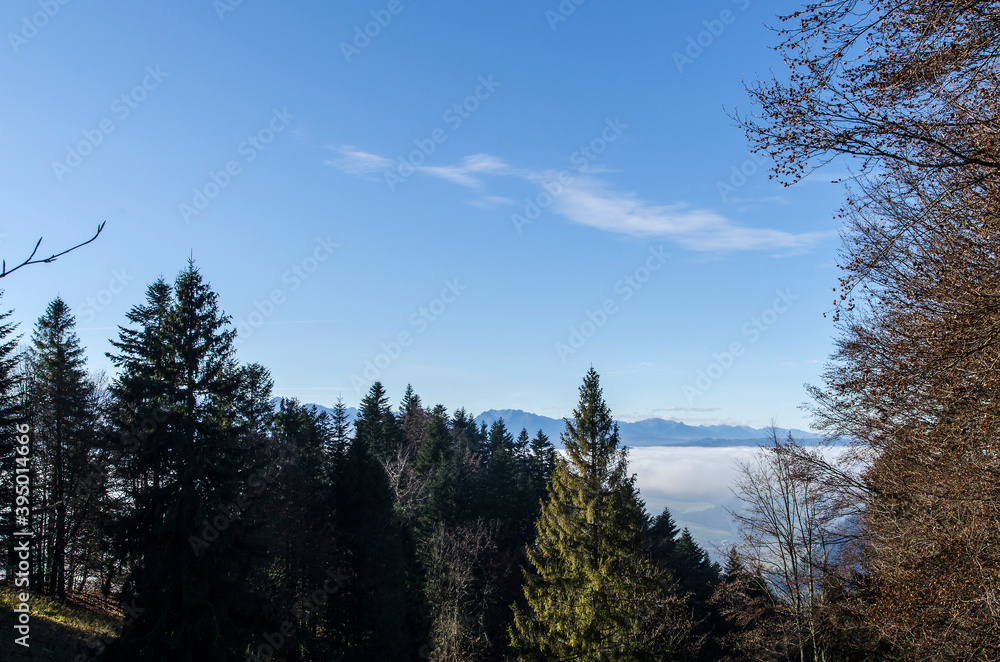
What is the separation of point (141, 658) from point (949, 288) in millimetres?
18164

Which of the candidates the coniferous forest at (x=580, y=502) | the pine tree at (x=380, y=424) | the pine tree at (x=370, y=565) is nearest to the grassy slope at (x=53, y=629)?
the coniferous forest at (x=580, y=502)

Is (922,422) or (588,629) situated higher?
(922,422)

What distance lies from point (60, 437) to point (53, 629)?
28.2 ft

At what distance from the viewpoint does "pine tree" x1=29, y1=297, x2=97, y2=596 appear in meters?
23.6

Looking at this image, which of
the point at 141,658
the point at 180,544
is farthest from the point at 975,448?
the point at 141,658

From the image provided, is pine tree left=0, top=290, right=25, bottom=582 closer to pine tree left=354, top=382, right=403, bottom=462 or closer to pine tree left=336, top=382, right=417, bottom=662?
pine tree left=336, top=382, right=417, bottom=662

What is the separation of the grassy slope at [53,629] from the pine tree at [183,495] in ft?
6.11

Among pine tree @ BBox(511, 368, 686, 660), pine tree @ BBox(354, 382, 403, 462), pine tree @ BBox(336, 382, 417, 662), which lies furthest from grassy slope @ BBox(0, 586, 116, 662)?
pine tree @ BBox(354, 382, 403, 462)

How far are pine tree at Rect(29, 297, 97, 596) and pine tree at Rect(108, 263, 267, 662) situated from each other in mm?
8379

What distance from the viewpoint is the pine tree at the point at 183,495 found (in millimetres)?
14523

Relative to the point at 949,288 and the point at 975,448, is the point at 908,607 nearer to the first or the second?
the point at 975,448

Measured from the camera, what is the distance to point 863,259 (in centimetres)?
586

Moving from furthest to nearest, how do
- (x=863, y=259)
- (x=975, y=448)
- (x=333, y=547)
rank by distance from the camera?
(x=333, y=547) → (x=975, y=448) → (x=863, y=259)

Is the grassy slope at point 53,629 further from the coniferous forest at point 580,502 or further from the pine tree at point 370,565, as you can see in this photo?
the pine tree at point 370,565
